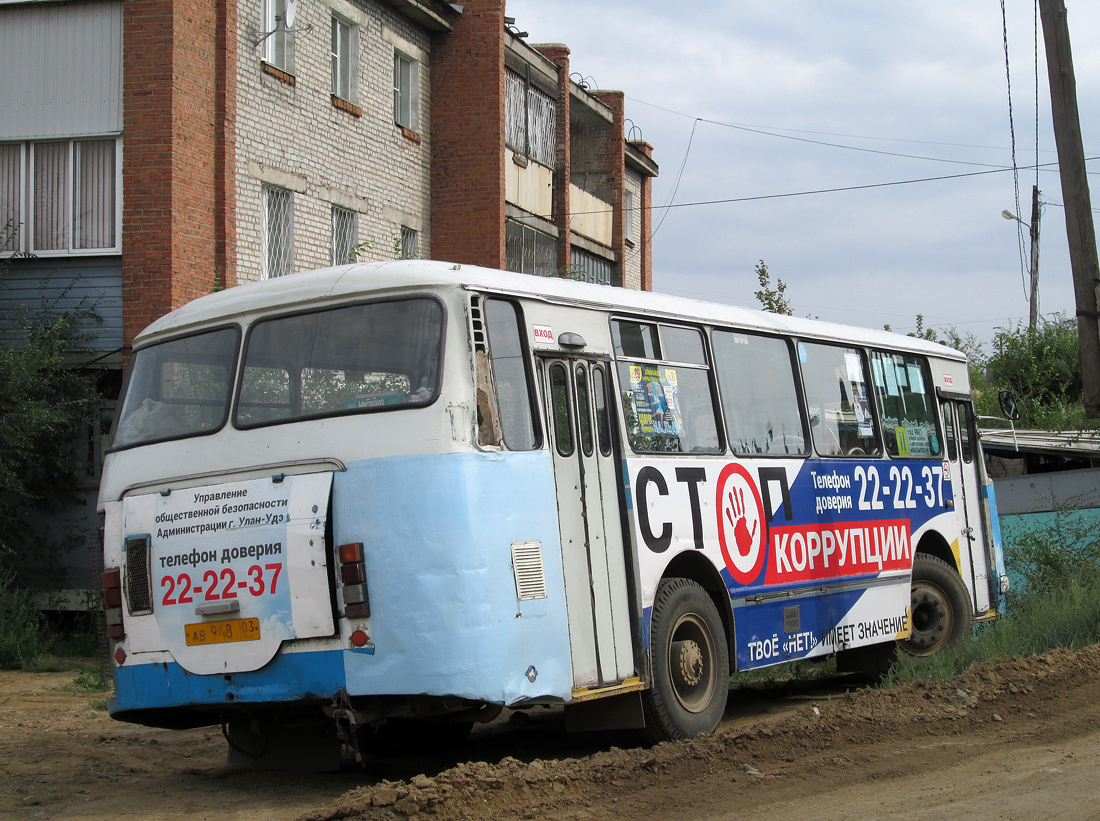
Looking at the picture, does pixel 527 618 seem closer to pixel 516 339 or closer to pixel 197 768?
Answer: pixel 516 339

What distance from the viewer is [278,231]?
17234 millimetres

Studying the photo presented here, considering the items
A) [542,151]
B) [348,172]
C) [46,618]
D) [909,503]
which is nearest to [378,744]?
[909,503]

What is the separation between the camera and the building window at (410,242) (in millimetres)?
20859

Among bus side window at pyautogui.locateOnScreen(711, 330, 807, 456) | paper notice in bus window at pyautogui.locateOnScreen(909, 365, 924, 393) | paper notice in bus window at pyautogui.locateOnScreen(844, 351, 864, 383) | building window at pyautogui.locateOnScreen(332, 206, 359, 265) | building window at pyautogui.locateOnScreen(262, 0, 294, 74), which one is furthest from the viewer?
building window at pyautogui.locateOnScreen(332, 206, 359, 265)

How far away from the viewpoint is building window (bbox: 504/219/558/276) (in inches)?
901

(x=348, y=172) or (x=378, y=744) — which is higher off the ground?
(x=348, y=172)

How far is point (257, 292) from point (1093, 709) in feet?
20.6

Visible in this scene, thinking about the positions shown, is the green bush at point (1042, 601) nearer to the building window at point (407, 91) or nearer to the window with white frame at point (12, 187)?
the window with white frame at point (12, 187)

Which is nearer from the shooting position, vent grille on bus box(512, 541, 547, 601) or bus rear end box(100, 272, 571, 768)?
bus rear end box(100, 272, 571, 768)

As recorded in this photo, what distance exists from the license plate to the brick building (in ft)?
28.0

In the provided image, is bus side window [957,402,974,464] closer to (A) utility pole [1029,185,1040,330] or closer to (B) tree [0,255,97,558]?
(B) tree [0,255,97,558]

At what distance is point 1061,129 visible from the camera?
45.9 ft

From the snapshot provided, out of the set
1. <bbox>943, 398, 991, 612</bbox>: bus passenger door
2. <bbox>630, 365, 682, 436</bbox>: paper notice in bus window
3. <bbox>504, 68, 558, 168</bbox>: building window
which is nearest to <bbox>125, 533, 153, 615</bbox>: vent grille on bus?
<bbox>630, 365, 682, 436</bbox>: paper notice in bus window

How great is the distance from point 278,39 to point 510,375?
12193 mm
